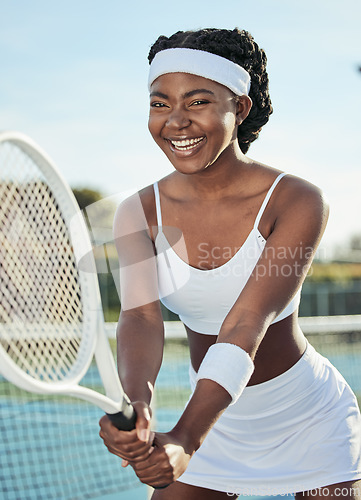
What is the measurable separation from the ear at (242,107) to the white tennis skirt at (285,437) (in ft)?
2.50

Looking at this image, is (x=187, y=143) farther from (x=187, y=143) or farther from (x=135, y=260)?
(x=135, y=260)

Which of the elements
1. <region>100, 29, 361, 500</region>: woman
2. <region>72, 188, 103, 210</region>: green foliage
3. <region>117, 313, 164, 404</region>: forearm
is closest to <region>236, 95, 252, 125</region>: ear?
<region>100, 29, 361, 500</region>: woman

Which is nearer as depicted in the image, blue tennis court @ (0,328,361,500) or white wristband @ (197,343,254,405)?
white wristband @ (197,343,254,405)

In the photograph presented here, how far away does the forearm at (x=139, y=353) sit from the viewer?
1.96 m

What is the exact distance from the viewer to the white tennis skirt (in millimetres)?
2139

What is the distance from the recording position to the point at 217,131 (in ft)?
6.59

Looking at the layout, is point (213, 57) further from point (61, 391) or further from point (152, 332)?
point (61, 391)

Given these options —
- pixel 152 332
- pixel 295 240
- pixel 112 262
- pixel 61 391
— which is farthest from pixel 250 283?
pixel 112 262

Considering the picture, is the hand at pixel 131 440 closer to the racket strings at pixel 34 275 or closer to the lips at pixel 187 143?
the racket strings at pixel 34 275

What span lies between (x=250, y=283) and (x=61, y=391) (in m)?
0.66

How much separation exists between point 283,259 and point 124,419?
63cm

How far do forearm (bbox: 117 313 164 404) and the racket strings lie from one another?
227 millimetres

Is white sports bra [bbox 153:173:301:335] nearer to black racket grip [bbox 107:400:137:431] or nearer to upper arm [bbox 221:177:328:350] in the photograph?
upper arm [bbox 221:177:328:350]

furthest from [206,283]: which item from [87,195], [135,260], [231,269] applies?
[87,195]
